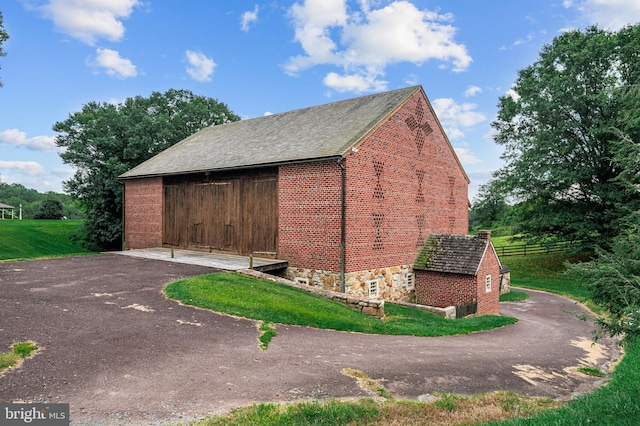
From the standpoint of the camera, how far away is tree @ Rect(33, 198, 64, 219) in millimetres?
52938

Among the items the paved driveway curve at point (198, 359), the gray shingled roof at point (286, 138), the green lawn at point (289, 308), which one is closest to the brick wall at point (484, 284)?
the green lawn at point (289, 308)

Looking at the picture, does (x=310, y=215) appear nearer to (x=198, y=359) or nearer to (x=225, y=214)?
(x=225, y=214)

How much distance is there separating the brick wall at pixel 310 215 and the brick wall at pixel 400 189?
61 centimetres

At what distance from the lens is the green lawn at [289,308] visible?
10500 millimetres

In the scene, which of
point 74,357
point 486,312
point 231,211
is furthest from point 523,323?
point 74,357

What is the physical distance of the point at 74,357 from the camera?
263 inches

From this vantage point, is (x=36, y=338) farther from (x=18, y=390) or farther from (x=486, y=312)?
(x=486, y=312)

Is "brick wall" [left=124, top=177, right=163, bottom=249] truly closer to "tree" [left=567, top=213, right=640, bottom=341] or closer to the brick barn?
the brick barn

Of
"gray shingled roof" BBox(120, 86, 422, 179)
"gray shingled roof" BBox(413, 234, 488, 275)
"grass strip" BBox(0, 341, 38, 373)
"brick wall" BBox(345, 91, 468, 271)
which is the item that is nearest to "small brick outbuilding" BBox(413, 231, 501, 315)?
"gray shingled roof" BBox(413, 234, 488, 275)

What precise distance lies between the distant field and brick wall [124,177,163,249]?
31.5 feet

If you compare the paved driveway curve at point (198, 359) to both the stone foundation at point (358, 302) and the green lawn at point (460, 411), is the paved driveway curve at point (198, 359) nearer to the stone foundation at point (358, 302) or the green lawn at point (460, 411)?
the green lawn at point (460, 411)

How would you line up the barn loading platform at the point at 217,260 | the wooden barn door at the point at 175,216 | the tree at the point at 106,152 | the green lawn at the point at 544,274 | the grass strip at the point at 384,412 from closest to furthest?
the grass strip at the point at 384,412 → the barn loading platform at the point at 217,260 → the wooden barn door at the point at 175,216 → the green lawn at the point at 544,274 → the tree at the point at 106,152

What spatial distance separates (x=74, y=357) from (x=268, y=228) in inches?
443

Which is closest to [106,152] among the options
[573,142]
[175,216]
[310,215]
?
[175,216]
